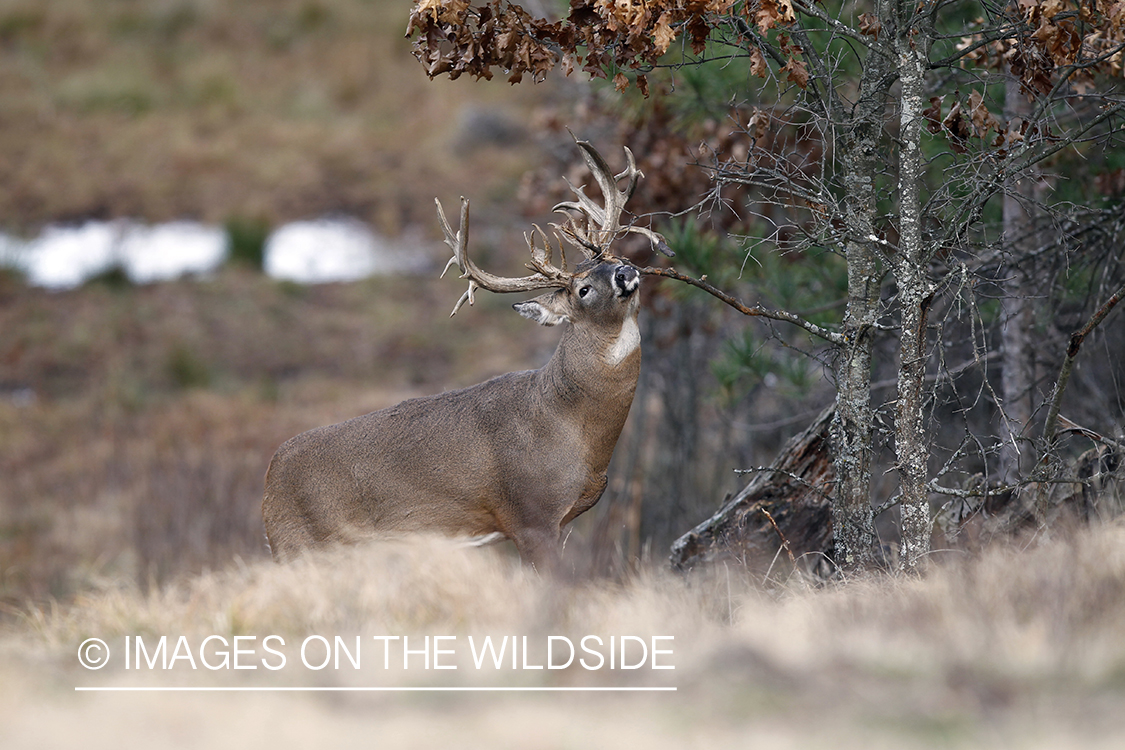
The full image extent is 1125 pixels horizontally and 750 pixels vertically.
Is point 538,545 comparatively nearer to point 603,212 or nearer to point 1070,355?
point 603,212

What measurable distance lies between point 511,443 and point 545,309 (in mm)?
715

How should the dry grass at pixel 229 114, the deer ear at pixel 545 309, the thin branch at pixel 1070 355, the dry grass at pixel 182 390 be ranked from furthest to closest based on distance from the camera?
1. the dry grass at pixel 229 114
2. the dry grass at pixel 182 390
3. the deer ear at pixel 545 309
4. the thin branch at pixel 1070 355

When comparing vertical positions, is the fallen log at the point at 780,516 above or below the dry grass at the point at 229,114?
below

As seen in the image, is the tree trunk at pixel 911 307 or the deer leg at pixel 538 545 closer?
the tree trunk at pixel 911 307

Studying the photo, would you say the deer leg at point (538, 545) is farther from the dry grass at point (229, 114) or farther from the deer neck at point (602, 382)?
the dry grass at point (229, 114)

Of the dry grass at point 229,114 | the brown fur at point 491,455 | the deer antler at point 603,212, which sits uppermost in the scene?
the dry grass at point 229,114

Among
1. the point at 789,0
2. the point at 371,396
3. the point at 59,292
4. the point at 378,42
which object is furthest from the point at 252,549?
the point at 378,42

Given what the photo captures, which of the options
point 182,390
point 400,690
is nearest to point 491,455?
point 400,690

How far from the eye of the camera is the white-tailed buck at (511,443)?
5746mm

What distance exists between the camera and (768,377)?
30.7ft

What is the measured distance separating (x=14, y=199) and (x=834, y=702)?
21.1 metres

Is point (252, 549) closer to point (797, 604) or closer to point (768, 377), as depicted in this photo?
point (768, 377)

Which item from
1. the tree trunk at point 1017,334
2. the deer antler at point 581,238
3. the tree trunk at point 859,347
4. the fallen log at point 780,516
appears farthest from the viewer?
the tree trunk at point 1017,334

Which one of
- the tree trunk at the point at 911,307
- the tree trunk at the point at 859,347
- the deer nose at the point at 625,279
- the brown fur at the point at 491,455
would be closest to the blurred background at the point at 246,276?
the brown fur at the point at 491,455
